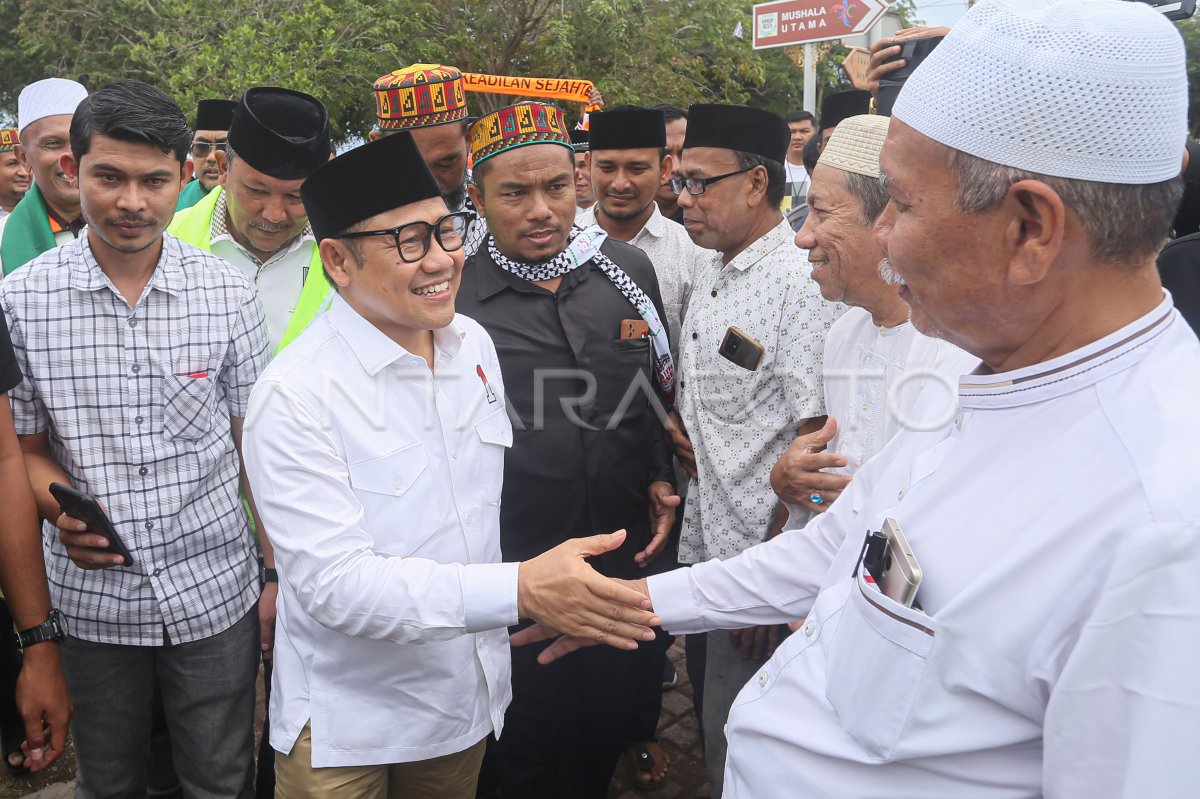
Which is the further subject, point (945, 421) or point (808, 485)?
point (808, 485)

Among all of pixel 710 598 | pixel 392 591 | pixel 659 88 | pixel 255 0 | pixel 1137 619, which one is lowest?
pixel 710 598

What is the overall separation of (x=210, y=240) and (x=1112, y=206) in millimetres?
3317

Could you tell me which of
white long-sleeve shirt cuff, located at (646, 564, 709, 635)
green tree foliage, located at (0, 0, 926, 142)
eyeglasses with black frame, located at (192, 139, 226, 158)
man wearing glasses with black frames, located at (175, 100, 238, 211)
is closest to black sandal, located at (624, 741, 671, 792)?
white long-sleeve shirt cuff, located at (646, 564, 709, 635)

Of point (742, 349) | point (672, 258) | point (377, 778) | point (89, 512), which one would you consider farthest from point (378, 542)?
point (672, 258)

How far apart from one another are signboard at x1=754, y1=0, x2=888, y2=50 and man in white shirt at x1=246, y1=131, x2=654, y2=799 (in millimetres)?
6772

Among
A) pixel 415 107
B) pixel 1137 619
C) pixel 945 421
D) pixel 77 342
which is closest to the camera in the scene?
A: pixel 1137 619

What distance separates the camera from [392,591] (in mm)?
2047

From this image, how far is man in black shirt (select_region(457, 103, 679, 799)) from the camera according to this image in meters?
3.32

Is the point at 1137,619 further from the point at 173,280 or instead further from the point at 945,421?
the point at 173,280

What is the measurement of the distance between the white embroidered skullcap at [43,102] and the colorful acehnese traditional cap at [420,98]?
5.57ft

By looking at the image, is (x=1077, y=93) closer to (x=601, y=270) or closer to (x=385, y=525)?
(x=385, y=525)

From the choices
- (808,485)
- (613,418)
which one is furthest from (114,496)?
(808,485)

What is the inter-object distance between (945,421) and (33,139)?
15.4 ft

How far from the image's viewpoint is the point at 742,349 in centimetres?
315
